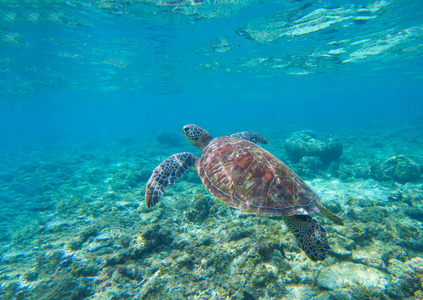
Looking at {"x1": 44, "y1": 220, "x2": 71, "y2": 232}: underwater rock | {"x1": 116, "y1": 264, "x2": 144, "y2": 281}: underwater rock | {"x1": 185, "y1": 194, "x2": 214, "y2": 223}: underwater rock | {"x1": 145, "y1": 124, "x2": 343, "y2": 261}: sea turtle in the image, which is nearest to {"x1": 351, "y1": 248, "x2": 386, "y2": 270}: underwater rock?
{"x1": 145, "y1": 124, "x2": 343, "y2": 261}: sea turtle

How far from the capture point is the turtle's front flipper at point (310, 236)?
295 centimetres

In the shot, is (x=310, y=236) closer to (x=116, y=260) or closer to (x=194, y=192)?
(x=116, y=260)

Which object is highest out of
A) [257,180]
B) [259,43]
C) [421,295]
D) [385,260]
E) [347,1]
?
[259,43]

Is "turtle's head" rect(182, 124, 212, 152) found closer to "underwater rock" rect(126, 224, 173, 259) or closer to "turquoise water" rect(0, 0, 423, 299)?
"turquoise water" rect(0, 0, 423, 299)

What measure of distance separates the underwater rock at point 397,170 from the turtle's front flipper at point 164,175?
8874 millimetres

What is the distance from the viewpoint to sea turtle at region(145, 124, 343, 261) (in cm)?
321

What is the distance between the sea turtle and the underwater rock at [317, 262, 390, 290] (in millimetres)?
506

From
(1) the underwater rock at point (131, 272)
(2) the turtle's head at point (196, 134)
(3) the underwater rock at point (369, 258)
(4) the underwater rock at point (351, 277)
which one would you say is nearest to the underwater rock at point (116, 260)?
(1) the underwater rock at point (131, 272)

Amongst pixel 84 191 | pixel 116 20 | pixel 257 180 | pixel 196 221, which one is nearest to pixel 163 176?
pixel 196 221

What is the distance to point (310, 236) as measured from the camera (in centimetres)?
311

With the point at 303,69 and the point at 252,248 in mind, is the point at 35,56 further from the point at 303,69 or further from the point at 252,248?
the point at 303,69

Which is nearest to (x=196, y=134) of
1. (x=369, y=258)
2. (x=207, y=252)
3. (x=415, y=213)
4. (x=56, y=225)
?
(x=207, y=252)

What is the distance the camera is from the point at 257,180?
11.9 feet

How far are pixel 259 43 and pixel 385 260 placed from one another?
17648mm
